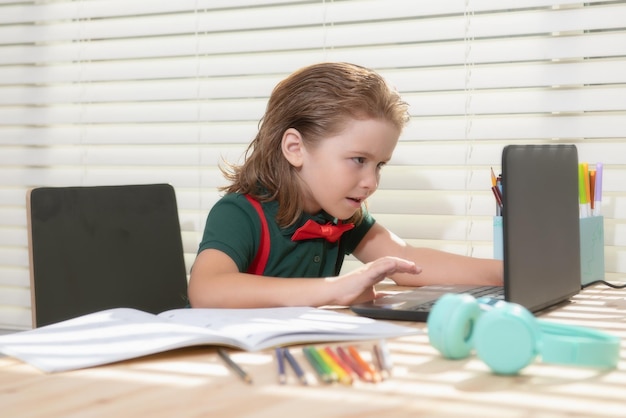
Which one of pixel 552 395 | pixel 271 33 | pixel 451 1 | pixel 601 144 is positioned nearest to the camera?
pixel 552 395

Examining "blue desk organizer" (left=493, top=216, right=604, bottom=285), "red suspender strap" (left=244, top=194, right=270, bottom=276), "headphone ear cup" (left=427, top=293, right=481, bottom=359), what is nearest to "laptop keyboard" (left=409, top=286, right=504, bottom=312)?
"blue desk organizer" (left=493, top=216, right=604, bottom=285)

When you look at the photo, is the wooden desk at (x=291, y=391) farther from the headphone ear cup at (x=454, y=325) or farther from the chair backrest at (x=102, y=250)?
the chair backrest at (x=102, y=250)

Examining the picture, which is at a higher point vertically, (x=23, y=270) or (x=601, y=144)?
(x=601, y=144)

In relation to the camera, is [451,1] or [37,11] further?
[37,11]

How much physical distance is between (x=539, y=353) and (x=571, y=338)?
0.04 meters

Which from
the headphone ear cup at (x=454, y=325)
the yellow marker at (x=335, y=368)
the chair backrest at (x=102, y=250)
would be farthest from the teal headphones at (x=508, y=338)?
the chair backrest at (x=102, y=250)

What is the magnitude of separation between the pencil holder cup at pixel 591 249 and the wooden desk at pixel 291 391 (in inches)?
24.4

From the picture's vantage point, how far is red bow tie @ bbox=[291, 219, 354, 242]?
59.2 inches

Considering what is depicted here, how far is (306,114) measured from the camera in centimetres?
153

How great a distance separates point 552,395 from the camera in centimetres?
74

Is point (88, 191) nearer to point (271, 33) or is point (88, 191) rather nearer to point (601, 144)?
point (271, 33)

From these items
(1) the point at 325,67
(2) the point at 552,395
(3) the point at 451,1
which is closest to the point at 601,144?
(3) the point at 451,1

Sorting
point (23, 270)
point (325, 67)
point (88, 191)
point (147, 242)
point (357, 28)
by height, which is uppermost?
point (357, 28)

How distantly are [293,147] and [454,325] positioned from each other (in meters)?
0.75
